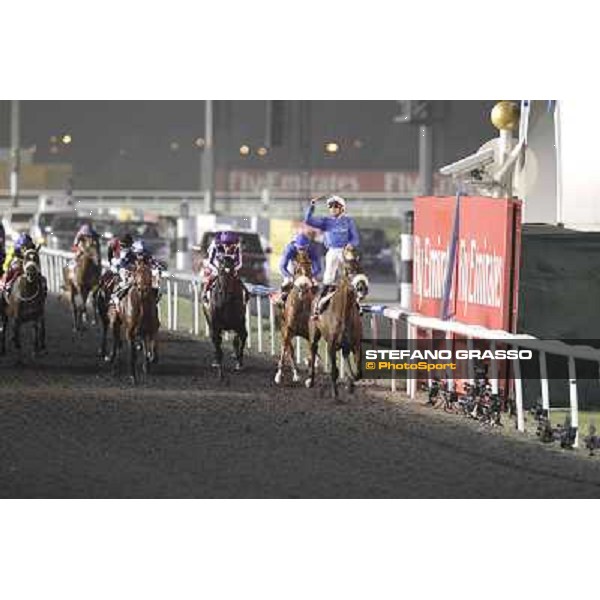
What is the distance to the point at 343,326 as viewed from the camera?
17109 millimetres

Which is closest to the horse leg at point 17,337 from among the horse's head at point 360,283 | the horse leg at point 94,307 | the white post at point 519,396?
the horse leg at point 94,307

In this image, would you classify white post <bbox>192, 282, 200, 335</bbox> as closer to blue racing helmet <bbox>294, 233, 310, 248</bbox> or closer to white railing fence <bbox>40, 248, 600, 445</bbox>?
white railing fence <bbox>40, 248, 600, 445</bbox>

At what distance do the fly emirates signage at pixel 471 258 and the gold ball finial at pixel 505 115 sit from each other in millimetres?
1007

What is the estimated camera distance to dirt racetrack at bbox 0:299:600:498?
12.9 meters

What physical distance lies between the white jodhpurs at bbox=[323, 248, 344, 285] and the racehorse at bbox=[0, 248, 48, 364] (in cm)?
454

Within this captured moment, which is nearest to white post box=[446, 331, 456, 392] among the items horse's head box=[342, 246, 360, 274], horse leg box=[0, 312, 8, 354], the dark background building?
horse's head box=[342, 246, 360, 274]

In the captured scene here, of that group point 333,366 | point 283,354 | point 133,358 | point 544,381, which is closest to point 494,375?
point 544,381

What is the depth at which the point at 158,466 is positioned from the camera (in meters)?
13.8

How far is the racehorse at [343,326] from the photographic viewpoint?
1695 cm

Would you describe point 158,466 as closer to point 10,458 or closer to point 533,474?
point 10,458

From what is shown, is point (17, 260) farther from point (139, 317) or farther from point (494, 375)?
point (494, 375)

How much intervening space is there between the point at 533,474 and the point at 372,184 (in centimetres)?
3266

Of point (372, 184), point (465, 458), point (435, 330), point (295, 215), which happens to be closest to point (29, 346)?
point (435, 330)

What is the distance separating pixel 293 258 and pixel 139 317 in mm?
2057
